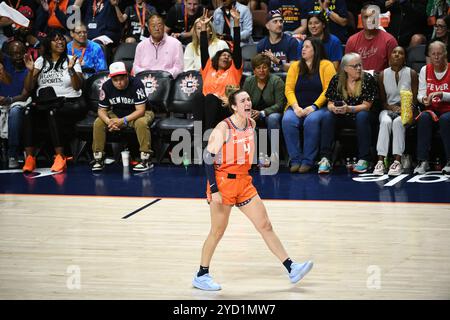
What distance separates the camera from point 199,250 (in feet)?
24.9

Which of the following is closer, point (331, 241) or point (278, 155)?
point (331, 241)

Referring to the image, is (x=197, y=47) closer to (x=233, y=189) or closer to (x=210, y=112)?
(x=210, y=112)

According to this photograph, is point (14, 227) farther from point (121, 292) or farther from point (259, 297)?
point (259, 297)

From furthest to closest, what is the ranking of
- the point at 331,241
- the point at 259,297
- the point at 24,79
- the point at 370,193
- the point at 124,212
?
the point at 24,79
the point at 370,193
the point at 124,212
the point at 331,241
the point at 259,297

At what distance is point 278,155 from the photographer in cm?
1173

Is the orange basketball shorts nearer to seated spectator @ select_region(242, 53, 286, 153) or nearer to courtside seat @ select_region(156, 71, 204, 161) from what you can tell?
seated spectator @ select_region(242, 53, 286, 153)

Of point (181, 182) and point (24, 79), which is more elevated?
point (24, 79)

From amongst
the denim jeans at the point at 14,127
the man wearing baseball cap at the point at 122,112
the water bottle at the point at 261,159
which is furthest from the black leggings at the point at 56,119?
the water bottle at the point at 261,159

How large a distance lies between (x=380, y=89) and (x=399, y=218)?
10.8 ft

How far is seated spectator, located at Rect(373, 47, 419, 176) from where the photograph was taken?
436 inches

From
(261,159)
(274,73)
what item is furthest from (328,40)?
(261,159)

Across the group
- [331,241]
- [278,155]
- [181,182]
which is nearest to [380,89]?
[278,155]

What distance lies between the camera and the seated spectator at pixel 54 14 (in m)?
14.3

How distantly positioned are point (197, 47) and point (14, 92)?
2.89m
